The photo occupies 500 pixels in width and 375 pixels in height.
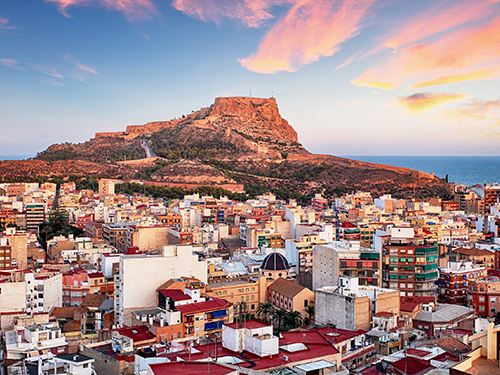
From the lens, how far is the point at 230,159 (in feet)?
370

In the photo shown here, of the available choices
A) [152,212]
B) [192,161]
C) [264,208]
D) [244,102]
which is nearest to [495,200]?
[264,208]

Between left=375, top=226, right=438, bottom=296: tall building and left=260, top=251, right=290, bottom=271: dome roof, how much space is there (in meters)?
5.61

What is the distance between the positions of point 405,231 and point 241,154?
8526 cm

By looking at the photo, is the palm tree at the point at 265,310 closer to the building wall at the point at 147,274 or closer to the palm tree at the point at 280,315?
the palm tree at the point at 280,315

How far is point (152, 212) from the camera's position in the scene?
5697 centimetres

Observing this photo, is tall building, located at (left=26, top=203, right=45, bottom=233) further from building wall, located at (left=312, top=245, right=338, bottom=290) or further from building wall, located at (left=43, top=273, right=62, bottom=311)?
building wall, located at (left=312, top=245, right=338, bottom=290)

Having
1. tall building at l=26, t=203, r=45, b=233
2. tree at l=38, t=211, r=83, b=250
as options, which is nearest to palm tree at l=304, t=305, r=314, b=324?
tree at l=38, t=211, r=83, b=250

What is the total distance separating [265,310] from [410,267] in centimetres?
905

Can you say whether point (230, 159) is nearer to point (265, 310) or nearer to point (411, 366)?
point (265, 310)

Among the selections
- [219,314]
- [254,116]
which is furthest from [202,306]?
[254,116]

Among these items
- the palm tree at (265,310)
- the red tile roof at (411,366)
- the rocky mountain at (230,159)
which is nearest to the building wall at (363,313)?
the palm tree at (265,310)

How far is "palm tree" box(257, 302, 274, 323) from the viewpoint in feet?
90.1

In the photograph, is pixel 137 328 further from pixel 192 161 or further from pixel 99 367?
→ pixel 192 161

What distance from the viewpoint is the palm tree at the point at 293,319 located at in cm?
2644
